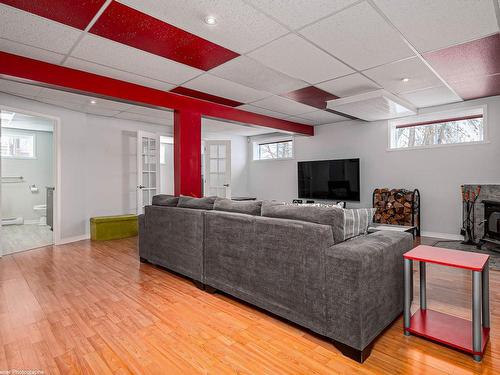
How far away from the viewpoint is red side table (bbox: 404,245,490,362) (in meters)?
1.64

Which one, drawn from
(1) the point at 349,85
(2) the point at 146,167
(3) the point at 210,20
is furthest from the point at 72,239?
(1) the point at 349,85

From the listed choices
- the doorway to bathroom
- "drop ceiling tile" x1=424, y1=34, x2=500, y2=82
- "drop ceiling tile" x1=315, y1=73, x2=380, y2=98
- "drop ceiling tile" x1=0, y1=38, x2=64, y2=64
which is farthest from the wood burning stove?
the doorway to bathroom

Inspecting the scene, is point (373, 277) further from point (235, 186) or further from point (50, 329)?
point (235, 186)

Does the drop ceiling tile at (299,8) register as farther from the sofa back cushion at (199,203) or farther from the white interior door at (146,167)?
the white interior door at (146,167)

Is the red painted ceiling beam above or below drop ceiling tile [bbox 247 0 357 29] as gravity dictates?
below

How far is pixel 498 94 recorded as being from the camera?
436cm

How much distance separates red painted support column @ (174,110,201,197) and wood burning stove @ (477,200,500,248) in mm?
4336

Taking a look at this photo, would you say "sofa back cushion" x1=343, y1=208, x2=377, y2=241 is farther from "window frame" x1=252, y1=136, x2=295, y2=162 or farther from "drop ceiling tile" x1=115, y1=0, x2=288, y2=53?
"window frame" x1=252, y1=136, x2=295, y2=162

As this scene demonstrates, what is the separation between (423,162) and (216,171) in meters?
4.26

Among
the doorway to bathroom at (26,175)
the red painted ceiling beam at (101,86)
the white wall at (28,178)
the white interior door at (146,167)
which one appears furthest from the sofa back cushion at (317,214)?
the white wall at (28,178)

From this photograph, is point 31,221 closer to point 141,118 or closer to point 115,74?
point 141,118

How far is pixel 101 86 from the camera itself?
134 inches

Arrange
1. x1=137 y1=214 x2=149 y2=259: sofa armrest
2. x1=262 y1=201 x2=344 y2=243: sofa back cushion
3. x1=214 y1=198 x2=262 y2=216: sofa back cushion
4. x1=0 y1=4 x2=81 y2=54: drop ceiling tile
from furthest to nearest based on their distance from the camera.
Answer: x1=137 y1=214 x2=149 y2=259: sofa armrest, x1=214 y1=198 x2=262 y2=216: sofa back cushion, x1=0 y1=4 x2=81 y2=54: drop ceiling tile, x1=262 y1=201 x2=344 y2=243: sofa back cushion

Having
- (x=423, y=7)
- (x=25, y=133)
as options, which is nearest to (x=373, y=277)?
(x=423, y=7)
